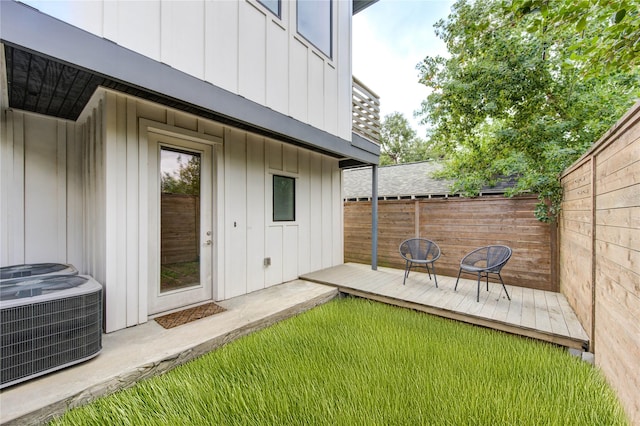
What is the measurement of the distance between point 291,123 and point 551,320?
412cm

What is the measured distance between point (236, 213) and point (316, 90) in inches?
95.1

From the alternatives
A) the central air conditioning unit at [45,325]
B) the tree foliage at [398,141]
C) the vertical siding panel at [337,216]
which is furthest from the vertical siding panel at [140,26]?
the tree foliage at [398,141]

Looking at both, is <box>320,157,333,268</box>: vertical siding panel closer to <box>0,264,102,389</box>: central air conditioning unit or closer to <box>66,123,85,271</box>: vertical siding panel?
<box>66,123,85,271</box>: vertical siding panel

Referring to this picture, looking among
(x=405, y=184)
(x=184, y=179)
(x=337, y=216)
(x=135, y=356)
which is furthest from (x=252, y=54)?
(x=405, y=184)

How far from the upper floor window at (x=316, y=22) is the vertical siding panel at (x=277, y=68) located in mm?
597

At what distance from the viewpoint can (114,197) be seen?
277 cm

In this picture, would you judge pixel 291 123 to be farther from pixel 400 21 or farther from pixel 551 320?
pixel 400 21

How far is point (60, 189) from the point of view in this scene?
327 centimetres

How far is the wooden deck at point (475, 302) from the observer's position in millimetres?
2906

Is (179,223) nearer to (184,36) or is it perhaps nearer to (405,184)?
(184,36)

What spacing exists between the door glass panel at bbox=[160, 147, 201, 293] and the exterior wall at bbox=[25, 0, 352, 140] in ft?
3.84

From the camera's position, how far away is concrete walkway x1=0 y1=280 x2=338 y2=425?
1759mm

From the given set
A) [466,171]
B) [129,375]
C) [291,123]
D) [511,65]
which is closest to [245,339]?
[129,375]

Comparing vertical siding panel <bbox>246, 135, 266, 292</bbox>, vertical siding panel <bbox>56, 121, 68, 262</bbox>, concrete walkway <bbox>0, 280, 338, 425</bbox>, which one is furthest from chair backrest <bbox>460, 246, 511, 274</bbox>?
vertical siding panel <bbox>56, 121, 68, 262</bbox>
